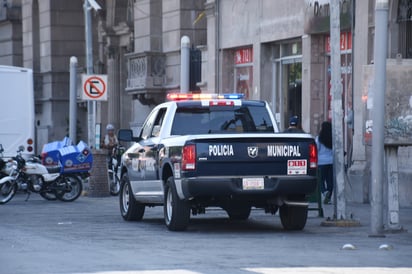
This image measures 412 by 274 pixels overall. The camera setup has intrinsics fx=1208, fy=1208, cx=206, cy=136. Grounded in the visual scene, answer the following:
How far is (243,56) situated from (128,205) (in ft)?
38.2

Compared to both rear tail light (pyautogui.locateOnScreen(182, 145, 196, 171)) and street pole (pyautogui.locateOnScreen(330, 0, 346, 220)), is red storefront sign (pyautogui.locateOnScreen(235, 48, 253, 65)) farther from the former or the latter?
rear tail light (pyautogui.locateOnScreen(182, 145, 196, 171))

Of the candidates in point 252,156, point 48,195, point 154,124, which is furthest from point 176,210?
point 48,195

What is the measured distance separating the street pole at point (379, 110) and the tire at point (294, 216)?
1422mm

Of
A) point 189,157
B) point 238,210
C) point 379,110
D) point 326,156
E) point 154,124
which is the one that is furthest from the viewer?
point 326,156

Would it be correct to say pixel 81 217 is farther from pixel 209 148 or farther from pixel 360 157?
pixel 360 157

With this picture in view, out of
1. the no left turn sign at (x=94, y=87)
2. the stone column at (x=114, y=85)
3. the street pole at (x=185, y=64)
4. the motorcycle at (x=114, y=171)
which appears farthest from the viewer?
the stone column at (x=114, y=85)

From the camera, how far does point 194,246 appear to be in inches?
571

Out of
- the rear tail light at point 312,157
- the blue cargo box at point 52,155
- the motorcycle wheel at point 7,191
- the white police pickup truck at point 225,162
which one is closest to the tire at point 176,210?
the white police pickup truck at point 225,162

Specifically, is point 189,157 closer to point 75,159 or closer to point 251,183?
point 251,183

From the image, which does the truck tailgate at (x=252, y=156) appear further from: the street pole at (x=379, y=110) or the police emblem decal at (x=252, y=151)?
the street pole at (x=379, y=110)

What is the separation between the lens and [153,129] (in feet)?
60.7

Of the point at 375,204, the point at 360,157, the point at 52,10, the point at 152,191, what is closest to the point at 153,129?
the point at 152,191

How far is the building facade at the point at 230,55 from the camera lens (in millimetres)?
22969

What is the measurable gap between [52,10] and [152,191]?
87.9 ft
